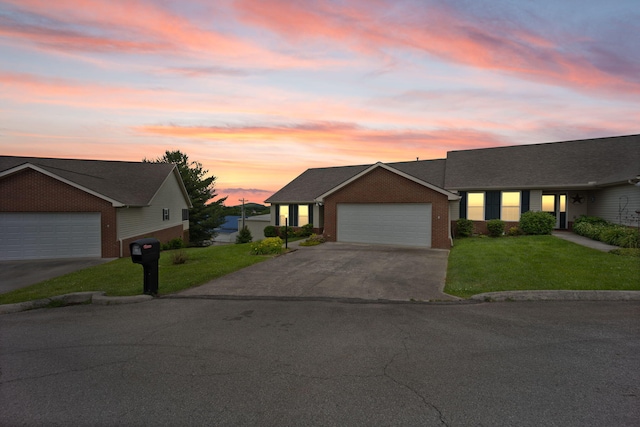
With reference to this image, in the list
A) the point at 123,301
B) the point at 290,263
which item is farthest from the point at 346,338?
the point at 290,263

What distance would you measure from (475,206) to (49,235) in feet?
82.0

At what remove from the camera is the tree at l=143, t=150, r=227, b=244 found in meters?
44.2

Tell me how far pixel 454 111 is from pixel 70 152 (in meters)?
31.2

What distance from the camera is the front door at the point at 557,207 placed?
2134cm

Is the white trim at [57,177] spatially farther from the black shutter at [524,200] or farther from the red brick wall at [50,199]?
the black shutter at [524,200]

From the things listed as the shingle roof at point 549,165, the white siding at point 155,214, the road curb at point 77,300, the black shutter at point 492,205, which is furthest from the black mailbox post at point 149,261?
the black shutter at point 492,205

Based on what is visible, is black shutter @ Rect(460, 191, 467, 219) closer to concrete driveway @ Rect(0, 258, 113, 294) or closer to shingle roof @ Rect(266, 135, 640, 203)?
shingle roof @ Rect(266, 135, 640, 203)

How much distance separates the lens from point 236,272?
37.5 ft

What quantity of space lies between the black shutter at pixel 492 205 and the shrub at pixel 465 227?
54.8 inches

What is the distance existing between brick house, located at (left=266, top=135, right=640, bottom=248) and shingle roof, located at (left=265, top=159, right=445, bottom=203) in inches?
22.9

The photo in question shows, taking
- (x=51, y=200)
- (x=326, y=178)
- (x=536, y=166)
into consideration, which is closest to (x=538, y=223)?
(x=536, y=166)

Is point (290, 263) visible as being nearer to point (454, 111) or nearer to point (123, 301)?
point (123, 301)

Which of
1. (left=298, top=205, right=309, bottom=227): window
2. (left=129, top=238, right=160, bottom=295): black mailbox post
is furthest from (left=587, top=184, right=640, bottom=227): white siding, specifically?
(left=129, top=238, right=160, bottom=295): black mailbox post

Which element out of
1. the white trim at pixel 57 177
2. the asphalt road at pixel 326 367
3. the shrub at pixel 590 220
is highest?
the white trim at pixel 57 177
